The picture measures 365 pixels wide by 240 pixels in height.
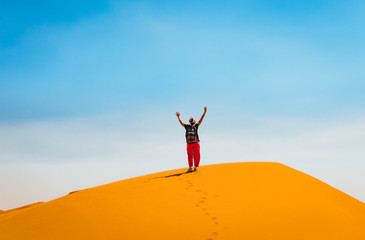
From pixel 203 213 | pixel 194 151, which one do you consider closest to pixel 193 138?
pixel 194 151

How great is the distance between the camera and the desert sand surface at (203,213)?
22.4 ft

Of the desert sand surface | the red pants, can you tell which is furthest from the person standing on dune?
the desert sand surface

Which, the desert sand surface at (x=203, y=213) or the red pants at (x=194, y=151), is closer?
the desert sand surface at (x=203, y=213)

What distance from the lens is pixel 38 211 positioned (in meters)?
8.55

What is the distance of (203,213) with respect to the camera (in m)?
7.61

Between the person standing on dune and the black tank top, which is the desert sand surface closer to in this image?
the person standing on dune

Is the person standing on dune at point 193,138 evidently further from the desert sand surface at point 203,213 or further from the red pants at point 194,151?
the desert sand surface at point 203,213

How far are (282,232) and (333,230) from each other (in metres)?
1.54

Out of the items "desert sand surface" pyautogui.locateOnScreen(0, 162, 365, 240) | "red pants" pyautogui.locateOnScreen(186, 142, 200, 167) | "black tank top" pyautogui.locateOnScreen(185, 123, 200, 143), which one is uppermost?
"black tank top" pyautogui.locateOnScreen(185, 123, 200, 143)

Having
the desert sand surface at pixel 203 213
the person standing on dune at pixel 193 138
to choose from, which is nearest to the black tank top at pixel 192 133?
the person standing on dune at pixel 193 138

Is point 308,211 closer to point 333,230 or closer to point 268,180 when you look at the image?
point 333,230

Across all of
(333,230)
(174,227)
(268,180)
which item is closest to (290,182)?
(268,180)

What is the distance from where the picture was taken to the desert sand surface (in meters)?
6.82

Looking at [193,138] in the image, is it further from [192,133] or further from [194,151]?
[194,151]
